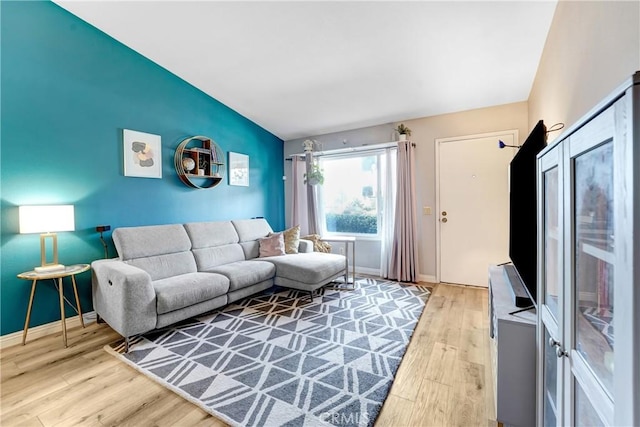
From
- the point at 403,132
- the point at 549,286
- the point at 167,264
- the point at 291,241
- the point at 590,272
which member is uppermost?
the point at 403,132

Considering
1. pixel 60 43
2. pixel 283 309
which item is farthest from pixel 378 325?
pixel 60 43

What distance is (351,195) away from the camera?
183 inches

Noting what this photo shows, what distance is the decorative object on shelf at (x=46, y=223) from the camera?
2221 millimetres

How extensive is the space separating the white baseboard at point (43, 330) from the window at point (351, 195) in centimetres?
320

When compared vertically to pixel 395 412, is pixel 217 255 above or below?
above

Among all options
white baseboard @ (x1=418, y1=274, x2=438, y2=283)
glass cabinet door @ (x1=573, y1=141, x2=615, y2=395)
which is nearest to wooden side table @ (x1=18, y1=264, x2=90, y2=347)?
glass cabinet door @ (x1=573, y1=141, x2=615, y2=395)

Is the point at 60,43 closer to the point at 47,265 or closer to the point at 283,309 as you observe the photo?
the point at 47,265

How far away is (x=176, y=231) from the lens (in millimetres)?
3221

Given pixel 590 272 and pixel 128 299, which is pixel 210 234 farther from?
pixel 590 272

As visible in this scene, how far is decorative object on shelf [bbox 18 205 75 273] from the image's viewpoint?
2.22 meters

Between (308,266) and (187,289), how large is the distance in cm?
126

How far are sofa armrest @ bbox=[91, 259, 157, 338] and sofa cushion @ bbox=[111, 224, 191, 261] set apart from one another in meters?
0.31

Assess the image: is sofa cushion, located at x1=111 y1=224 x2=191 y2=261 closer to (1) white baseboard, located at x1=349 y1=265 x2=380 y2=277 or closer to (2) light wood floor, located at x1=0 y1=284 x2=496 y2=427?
(2) light wood floor, located at x1=0 y1=284 x2=496 y2=427

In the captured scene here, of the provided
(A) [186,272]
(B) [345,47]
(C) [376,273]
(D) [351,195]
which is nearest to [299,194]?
(D) [351,195]
